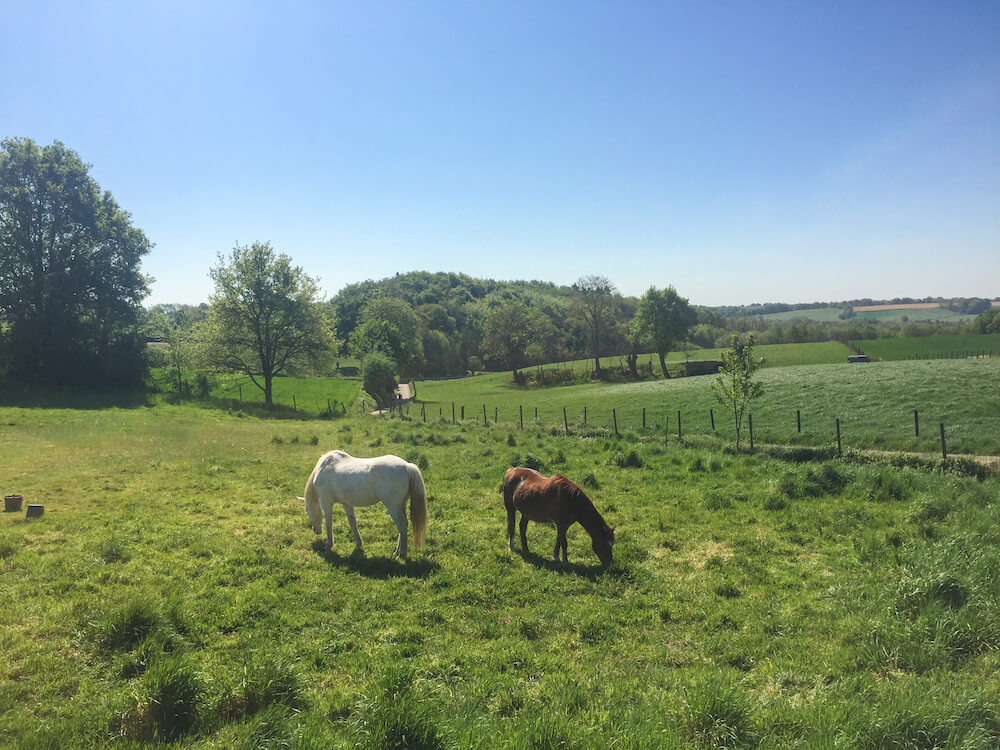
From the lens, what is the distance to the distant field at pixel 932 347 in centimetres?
6094

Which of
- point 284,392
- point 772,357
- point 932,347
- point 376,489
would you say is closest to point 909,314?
point 932,347

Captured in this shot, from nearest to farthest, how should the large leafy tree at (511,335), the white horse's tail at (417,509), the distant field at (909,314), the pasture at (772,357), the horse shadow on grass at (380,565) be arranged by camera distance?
the horse shadow on grass at (380,565)
the white horse's tail at (417,509)
the pasture at (772,357)
the large leafy tree at (511,335)
the distant field at (909,314)

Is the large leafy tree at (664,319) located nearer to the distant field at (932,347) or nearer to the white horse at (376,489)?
the distant field at (932,347)

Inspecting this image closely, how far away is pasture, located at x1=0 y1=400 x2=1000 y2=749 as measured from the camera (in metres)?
4.41

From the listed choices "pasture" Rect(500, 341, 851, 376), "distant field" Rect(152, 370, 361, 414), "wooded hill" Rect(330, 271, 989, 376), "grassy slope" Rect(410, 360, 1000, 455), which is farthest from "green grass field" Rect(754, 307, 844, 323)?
"distant field" Rect(152, 370, 361, 414)

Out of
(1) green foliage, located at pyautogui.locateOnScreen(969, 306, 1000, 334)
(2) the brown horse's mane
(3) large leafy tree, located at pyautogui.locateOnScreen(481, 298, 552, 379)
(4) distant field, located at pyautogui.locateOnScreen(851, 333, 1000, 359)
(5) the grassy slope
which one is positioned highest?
(3) large leafy tree, located at pyautogui.locateOnScreen(481, 298, 552, 379)

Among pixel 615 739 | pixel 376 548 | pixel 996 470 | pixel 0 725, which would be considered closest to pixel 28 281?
pixel 376 548

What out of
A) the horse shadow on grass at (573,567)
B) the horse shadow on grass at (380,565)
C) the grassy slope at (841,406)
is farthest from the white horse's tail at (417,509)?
the grassy slope at (841,406)

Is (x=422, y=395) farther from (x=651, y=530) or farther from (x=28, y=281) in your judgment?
(x=651, y=530)

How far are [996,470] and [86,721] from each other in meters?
21.6

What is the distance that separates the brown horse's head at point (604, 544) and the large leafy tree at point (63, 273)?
43.1 m

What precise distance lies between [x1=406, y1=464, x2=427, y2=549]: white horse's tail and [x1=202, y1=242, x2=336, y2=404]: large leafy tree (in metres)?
36.8

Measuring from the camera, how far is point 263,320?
42.9 m

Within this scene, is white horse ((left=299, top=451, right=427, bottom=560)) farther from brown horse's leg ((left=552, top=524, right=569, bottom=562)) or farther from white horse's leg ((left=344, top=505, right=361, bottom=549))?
brown horse's leg ((left=552, top=524, right=569, bottom=562))
